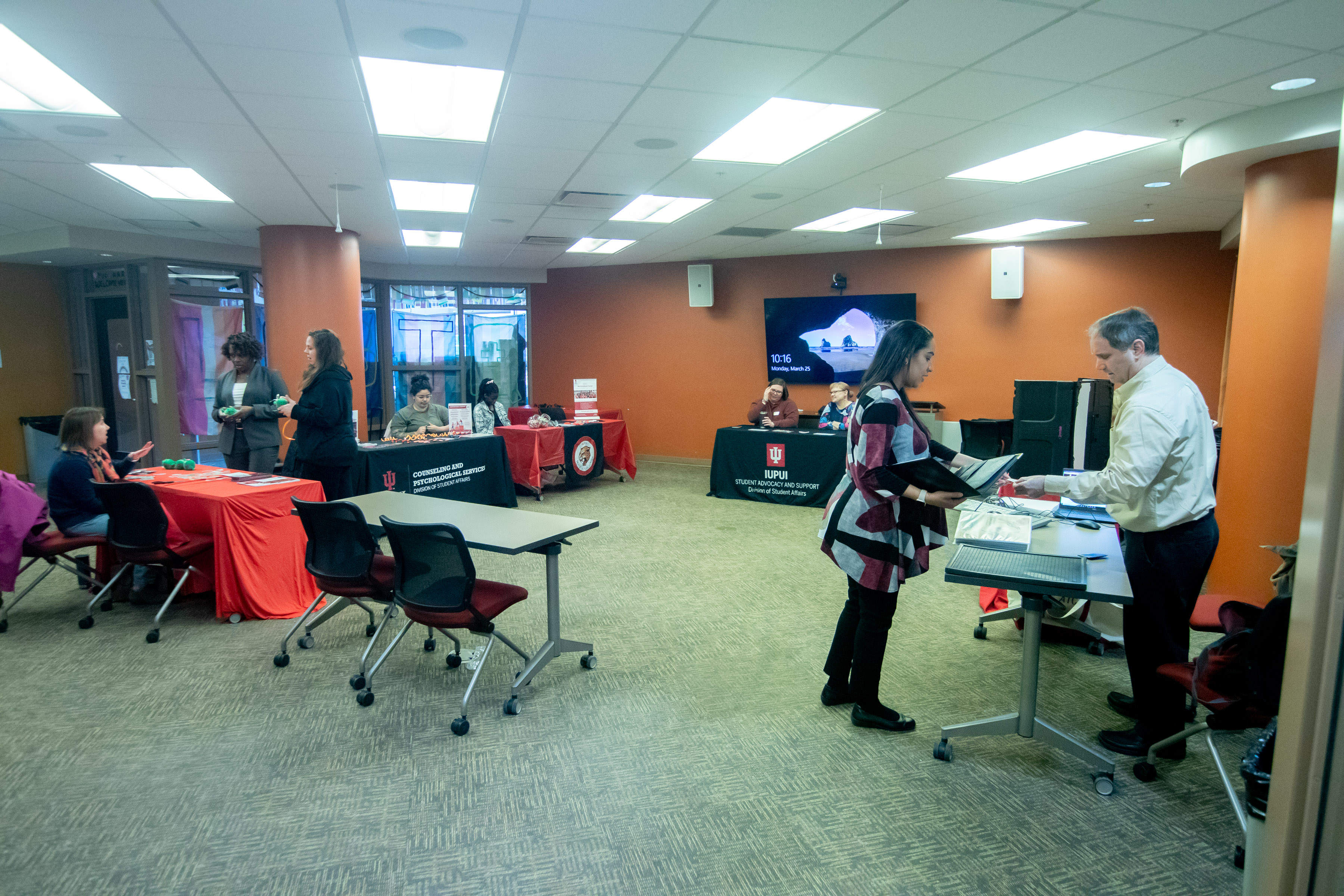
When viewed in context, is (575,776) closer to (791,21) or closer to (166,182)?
(791,21)

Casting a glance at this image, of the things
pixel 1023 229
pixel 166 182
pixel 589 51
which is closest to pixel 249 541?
pixel 589 51

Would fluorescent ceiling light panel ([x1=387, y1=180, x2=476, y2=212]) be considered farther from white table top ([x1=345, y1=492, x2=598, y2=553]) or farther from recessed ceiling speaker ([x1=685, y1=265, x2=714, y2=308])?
recessed ceiling speaker ([x1=685, y1=265, x2=714, y2=308])

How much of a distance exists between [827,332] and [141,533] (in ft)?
25.3

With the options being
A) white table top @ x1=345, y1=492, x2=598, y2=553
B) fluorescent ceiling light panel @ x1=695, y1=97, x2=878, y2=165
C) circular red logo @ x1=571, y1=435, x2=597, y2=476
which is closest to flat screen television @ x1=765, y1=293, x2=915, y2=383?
circular red logo @ x1=571, y1=435, x2=597, y2=476

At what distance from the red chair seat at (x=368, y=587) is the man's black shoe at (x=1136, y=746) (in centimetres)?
304

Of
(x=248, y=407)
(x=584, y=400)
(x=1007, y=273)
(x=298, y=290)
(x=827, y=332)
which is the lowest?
(x=584, y=400)

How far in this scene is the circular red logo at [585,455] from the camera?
8.28 meters

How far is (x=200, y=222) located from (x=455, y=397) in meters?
4.65

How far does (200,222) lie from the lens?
23.4 ft

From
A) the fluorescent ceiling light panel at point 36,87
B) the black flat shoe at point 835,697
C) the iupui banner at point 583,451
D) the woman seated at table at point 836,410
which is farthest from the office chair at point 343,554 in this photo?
the woman seated at table at point 836,410

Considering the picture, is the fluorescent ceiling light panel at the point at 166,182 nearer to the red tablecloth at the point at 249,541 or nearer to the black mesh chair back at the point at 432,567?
the red tablecloth at the point at 249,541

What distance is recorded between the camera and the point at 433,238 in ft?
27.4

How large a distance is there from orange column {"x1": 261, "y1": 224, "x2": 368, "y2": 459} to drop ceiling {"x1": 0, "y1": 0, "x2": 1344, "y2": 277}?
0.44 meters

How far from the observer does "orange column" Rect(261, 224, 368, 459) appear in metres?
7.12
